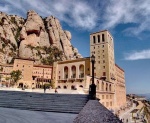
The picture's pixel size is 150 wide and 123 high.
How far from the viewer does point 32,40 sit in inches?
3398

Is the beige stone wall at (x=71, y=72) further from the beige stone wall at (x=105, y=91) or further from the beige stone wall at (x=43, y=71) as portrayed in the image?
the beige stone wall at (x=43, y=71)

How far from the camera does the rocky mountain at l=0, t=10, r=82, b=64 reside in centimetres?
8204

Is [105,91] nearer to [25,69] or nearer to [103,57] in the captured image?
[103,57]

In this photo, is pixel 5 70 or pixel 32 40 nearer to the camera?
pixel 5 70

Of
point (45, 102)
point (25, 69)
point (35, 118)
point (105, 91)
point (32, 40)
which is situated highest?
point (32, 40)

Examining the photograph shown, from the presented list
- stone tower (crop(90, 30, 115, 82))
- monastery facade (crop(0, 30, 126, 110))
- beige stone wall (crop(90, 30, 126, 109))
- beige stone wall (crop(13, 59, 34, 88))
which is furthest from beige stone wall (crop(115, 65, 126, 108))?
beige stone wall (crop(13, 59, 34, 88))

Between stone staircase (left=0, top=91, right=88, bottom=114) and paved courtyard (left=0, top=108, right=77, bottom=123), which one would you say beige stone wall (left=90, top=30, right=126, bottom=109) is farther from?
paved courtyard (left=0, top=108, right=77, bottom=123)

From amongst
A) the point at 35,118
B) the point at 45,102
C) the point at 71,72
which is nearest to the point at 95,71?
the point at 71,72

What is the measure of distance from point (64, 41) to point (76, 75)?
5506cm

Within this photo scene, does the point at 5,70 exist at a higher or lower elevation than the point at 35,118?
higher

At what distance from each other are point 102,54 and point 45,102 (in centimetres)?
4340

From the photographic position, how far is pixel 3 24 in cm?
8731

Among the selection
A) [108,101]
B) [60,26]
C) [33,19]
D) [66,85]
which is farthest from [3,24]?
[108,101]

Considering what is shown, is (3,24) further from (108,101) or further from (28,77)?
(108,101)
